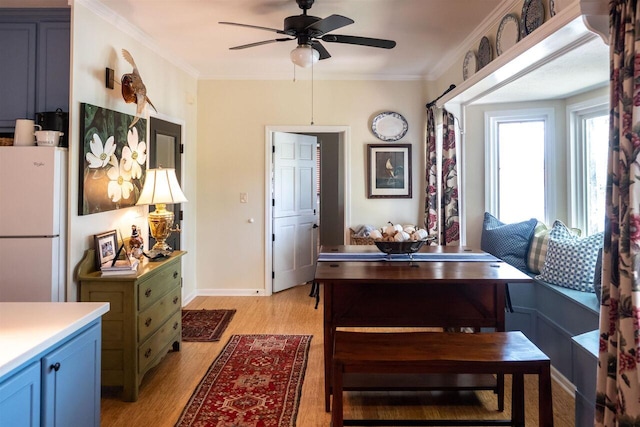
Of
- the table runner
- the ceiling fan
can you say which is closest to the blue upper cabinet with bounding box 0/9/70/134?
the ceiling fan

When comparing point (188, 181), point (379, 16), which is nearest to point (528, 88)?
point (379, 16)

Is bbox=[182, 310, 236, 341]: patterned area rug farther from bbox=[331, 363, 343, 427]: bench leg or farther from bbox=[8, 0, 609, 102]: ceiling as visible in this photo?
bbox=[8, 0, 609, 102]: ceiling

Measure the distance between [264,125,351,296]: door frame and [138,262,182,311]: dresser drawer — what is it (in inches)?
69.1

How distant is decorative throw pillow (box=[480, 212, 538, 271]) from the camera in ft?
11.9

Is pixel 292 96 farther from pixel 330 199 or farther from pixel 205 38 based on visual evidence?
pixel 330 199

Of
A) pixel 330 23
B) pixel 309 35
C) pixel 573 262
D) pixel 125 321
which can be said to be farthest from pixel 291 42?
pixel 573 262

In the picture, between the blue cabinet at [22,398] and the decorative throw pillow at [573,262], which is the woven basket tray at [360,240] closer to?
the decorative throw pillow at [573,262]

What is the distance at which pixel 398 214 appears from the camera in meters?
5.03

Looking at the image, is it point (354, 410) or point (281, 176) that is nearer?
point (354, 410)

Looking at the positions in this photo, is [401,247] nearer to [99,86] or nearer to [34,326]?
[34,326]

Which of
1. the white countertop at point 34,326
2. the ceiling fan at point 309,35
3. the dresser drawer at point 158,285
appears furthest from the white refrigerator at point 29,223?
the ceiling fan at point 309,35

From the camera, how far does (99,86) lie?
2955mm

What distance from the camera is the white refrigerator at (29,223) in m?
2.46

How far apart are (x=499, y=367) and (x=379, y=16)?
268 cm
